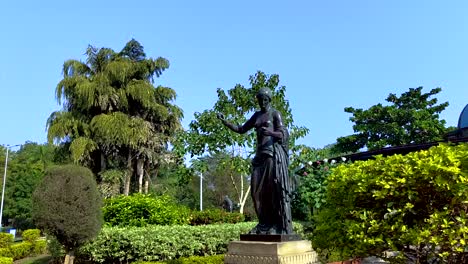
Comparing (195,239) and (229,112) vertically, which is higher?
(229,112)

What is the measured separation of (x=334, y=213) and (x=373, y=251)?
72 cm

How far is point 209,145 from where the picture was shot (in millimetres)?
16031

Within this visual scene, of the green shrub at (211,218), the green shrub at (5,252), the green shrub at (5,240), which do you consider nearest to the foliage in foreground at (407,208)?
the green shrub at (211,218)

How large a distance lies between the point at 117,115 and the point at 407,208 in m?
19.0

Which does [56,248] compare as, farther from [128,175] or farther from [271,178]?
[128,175]

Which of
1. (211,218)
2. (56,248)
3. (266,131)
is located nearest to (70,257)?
(56,248)

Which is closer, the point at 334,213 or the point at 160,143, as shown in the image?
the point at 334,213

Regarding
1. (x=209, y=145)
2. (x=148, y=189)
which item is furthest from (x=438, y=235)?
(x=148, y=189)

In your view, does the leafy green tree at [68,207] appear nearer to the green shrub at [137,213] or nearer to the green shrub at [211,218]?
the green shrub at [137,213]

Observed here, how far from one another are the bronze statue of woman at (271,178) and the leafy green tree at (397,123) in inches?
907

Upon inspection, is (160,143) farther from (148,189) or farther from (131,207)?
(131,207)

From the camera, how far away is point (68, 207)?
34.2 feet

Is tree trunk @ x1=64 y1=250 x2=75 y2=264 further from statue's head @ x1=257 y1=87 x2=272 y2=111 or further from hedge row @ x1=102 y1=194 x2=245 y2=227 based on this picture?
statue's head @ x1=257 y1=87 x2=272 y2=111

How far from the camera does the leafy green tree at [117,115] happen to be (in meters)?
21.2
